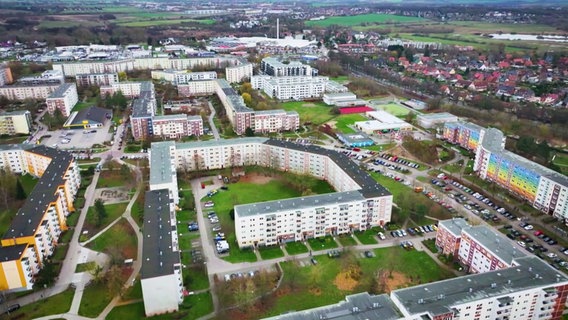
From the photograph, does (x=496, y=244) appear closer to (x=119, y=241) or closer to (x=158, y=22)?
(x=119, y=241)

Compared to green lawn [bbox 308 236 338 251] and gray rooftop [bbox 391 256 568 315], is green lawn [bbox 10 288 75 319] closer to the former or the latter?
green lawn [bbox 308 236 338 251]

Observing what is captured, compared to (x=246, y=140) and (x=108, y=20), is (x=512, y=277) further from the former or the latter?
(x=108, y=20)

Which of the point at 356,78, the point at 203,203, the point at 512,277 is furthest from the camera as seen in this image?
the point at 356,78

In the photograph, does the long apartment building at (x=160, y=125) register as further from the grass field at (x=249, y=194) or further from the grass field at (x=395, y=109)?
the grass field at (x=395, y=109)

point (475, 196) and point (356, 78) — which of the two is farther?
point (356, 78)

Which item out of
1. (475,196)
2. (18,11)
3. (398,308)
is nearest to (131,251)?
(398,308)

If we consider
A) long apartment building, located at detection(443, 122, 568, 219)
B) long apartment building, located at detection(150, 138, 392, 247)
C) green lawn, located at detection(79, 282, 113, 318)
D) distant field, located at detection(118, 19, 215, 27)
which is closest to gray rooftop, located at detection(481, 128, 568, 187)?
long apartment building, located at detection(443, 122, 568, 219)
